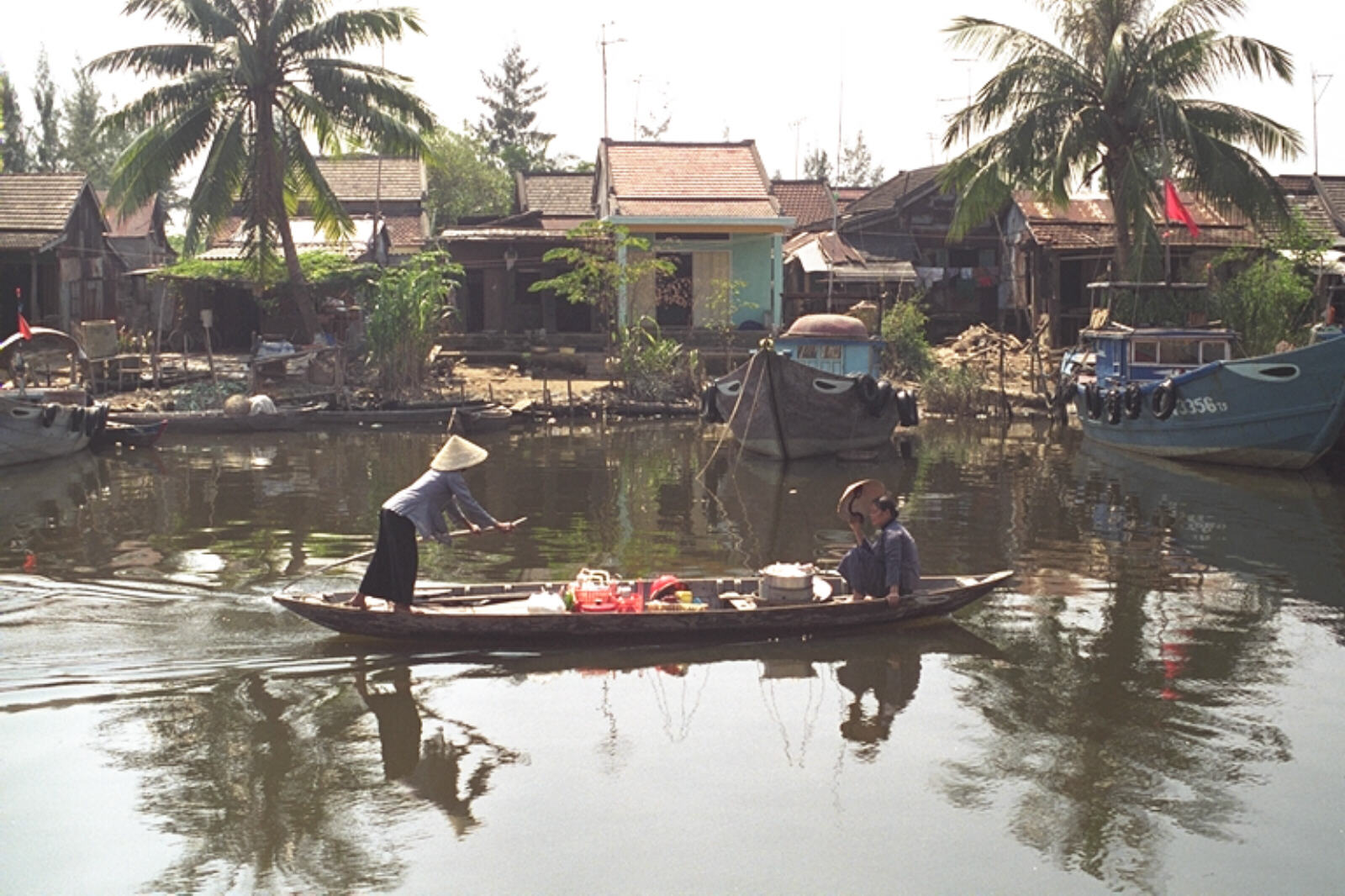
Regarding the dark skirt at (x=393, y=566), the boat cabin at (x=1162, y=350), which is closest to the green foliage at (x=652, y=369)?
the boat cabin at (x=1162, y=350)

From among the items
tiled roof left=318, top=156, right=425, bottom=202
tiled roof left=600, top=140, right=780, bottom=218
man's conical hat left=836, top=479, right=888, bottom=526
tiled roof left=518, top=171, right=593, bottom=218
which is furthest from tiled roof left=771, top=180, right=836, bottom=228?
man's conical hat left=836, top=479, right=888, bottom=526

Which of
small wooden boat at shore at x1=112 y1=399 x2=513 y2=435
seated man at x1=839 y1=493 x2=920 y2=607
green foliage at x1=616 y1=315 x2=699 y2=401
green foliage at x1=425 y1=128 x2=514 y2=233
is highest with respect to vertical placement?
green foliage at x1=425 y1=128 x2=514 y2=233

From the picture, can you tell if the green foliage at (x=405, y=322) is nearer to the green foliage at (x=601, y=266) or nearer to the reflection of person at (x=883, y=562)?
the green foliage at (x=601, y=266)

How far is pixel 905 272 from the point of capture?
27781 mm

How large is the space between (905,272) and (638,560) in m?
17.2

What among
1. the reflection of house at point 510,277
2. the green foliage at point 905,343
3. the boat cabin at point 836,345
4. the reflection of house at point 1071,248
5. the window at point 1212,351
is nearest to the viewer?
the window at point 1212,351

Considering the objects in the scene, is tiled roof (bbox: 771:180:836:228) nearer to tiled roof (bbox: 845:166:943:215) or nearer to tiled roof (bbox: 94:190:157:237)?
tiled roof (bbox: 845:166:943:215)

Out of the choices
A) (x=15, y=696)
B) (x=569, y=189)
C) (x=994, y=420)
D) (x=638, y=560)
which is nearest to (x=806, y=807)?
(x=15, y=696)

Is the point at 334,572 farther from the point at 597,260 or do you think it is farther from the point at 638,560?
the point at 597,260

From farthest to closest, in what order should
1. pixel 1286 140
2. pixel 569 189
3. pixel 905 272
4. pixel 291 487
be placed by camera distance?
pixel 569 189 → pixel 905 272 → pixel 1286 140 → pixel 291 487

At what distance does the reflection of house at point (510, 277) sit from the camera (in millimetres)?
27266

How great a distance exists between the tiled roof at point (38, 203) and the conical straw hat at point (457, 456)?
68.0 ft

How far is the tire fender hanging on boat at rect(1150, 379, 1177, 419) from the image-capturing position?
1803 centimetres

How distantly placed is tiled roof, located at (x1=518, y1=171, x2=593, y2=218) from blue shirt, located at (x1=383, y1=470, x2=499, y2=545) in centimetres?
2396
